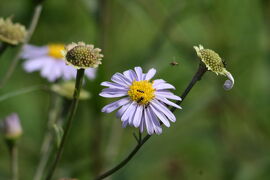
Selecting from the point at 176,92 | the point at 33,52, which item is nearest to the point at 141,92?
the point at 33,52

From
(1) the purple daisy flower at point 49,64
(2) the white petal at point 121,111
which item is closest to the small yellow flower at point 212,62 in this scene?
(2) the white petal at point 121,111

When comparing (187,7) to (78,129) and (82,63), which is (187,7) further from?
(82,63)

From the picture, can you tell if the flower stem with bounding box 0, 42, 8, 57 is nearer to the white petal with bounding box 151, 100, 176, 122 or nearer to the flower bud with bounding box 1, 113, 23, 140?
the flower bud with bounding box 1, 113, 23, 140

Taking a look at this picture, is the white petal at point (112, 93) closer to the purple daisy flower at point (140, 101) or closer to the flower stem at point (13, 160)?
the purple daisy flower at point (140, 101)

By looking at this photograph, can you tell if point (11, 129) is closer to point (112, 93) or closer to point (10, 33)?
point (10, 33)

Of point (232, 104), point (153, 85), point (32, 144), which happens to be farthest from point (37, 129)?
point (153, 85)

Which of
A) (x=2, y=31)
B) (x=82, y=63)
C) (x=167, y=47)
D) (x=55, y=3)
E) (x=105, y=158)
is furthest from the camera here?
(x=55, y=3)

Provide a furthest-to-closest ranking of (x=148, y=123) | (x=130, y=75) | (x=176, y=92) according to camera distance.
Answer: (x=176, y=92) < (x=130, y=75) < (x=148, y=123)
